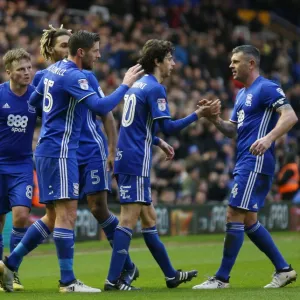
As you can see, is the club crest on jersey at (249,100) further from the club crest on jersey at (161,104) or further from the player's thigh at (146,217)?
the player's thigh at (146,217)

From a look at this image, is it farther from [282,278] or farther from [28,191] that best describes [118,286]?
[282,278]

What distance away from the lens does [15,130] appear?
427 inches

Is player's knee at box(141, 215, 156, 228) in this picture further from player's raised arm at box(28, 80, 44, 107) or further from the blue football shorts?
player's raised arm at box(28, 80, 44, 107)

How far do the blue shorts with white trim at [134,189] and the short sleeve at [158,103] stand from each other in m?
0.65

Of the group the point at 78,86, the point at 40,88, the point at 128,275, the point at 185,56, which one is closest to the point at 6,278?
the point at 128,275

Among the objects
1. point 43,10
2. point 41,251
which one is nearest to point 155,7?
point 43,10

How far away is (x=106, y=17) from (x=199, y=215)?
7203mm

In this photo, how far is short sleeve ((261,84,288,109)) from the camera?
10000 mm

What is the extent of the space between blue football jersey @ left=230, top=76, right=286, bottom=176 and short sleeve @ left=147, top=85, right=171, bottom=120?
92 centimetres

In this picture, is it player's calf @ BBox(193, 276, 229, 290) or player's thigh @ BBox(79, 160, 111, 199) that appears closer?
player's calf @ BBox(193, 276, 229, 290)

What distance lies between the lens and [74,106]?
9.80 m

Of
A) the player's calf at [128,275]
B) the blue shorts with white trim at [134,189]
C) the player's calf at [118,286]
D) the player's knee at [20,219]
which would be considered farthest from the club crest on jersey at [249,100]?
the player's knee at [20,219]

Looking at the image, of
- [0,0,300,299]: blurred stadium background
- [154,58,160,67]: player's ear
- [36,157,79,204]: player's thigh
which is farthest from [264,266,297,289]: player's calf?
[0,0,300,299]: blurred stadium background

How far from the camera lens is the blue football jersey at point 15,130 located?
1081 centimetres
